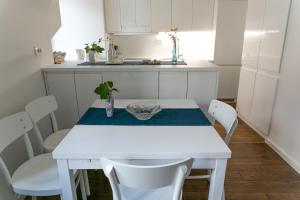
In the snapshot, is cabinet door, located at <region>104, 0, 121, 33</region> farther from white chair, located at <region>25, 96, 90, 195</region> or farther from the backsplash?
white chair, located at <region>25, 96, 90, 195</region>

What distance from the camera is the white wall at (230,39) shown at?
3.92 metres

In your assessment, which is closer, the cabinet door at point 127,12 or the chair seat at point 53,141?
the chair seat at point 53,141

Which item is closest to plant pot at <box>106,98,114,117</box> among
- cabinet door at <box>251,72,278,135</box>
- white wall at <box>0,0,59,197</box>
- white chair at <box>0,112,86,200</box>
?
white chair at <box>0,112,86,200</box>

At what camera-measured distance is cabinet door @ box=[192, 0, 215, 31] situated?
4.02 metres

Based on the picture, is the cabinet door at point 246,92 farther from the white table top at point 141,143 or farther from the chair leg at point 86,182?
the chair leg at point 86,182

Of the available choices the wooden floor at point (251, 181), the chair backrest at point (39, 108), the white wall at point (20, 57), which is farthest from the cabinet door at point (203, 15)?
the chair backrest at point (39, 108)

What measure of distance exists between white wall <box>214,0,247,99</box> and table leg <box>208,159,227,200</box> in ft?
11.0

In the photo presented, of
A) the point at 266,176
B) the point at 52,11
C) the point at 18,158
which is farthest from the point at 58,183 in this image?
the point at 52,11

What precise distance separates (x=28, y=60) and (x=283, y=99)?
2.66 metres

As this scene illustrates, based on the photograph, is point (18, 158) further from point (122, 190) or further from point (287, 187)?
point (287, 187)

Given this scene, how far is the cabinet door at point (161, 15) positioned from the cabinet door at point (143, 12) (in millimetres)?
77

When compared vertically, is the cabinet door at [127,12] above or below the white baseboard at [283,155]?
above

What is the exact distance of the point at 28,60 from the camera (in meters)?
1.99

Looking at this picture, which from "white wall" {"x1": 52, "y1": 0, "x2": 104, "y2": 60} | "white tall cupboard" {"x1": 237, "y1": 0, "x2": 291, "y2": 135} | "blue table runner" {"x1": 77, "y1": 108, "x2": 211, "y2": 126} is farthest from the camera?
"white wall" {"x1": 52, "y1": 0, "x2": 104, "y2": 60}
